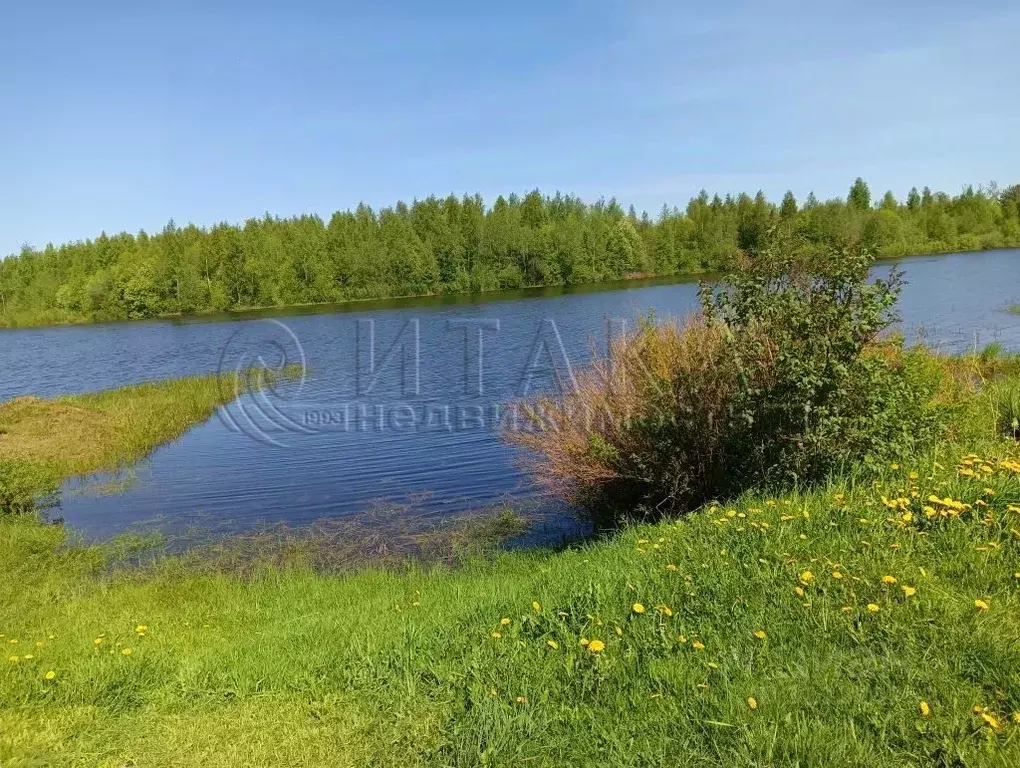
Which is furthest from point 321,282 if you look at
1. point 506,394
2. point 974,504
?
point 974,504

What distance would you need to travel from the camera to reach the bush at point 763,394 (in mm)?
7961

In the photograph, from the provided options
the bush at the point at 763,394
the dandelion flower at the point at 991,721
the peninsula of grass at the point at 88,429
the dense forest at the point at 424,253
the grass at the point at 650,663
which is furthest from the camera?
the dense forest at the point at 424,253

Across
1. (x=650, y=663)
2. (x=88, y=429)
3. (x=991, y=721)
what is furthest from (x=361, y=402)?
(x=991, y=721)

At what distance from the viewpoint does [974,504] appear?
6188mm

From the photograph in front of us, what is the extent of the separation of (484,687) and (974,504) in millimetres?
4728

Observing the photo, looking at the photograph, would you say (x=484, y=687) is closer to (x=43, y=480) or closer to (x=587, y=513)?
(x=587, y=513)

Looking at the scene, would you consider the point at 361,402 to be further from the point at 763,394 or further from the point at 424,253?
the point at 424,253

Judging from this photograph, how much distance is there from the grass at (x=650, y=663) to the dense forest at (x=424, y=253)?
313 feet

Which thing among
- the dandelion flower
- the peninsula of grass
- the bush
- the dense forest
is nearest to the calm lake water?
the peninsula of grass

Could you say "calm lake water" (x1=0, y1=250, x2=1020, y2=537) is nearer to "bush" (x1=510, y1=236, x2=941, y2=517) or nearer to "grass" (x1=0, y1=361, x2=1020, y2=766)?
"bush" (x1=510, y1=236, x2=941, y2=517)

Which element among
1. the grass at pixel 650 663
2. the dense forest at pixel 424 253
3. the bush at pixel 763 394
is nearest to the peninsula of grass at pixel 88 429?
the grass at pixel 650 663

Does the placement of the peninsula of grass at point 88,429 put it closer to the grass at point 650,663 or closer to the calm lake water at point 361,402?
the calm lake water at point 361,402

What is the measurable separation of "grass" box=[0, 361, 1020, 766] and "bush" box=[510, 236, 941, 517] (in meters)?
0.92

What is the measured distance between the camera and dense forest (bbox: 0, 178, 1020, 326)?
104 metres
